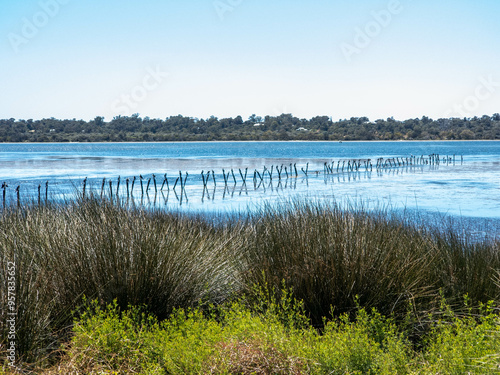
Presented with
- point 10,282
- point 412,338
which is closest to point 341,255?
point 412,338

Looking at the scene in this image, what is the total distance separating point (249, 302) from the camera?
24.8 feet

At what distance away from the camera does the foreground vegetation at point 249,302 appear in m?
5.45

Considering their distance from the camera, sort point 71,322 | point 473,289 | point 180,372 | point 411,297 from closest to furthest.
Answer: point 180,372
point 71,322
point 411,297
point 473,289

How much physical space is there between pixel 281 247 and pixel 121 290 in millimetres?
2369

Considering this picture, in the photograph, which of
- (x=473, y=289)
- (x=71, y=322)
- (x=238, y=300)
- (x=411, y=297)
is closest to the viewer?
(x=71, y=322)

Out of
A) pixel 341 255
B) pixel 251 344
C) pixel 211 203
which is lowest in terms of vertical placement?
pixel 211 203

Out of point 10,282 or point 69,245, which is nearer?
point 10,282

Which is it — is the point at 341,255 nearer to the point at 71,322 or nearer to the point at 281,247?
the point at 281,247

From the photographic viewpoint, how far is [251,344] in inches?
219

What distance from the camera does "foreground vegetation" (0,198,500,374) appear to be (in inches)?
215

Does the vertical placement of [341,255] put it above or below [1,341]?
above

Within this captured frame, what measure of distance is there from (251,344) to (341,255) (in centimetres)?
227

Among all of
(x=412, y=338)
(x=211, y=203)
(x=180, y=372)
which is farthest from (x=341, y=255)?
(x=211, y=203)

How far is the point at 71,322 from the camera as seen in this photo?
263 inches
